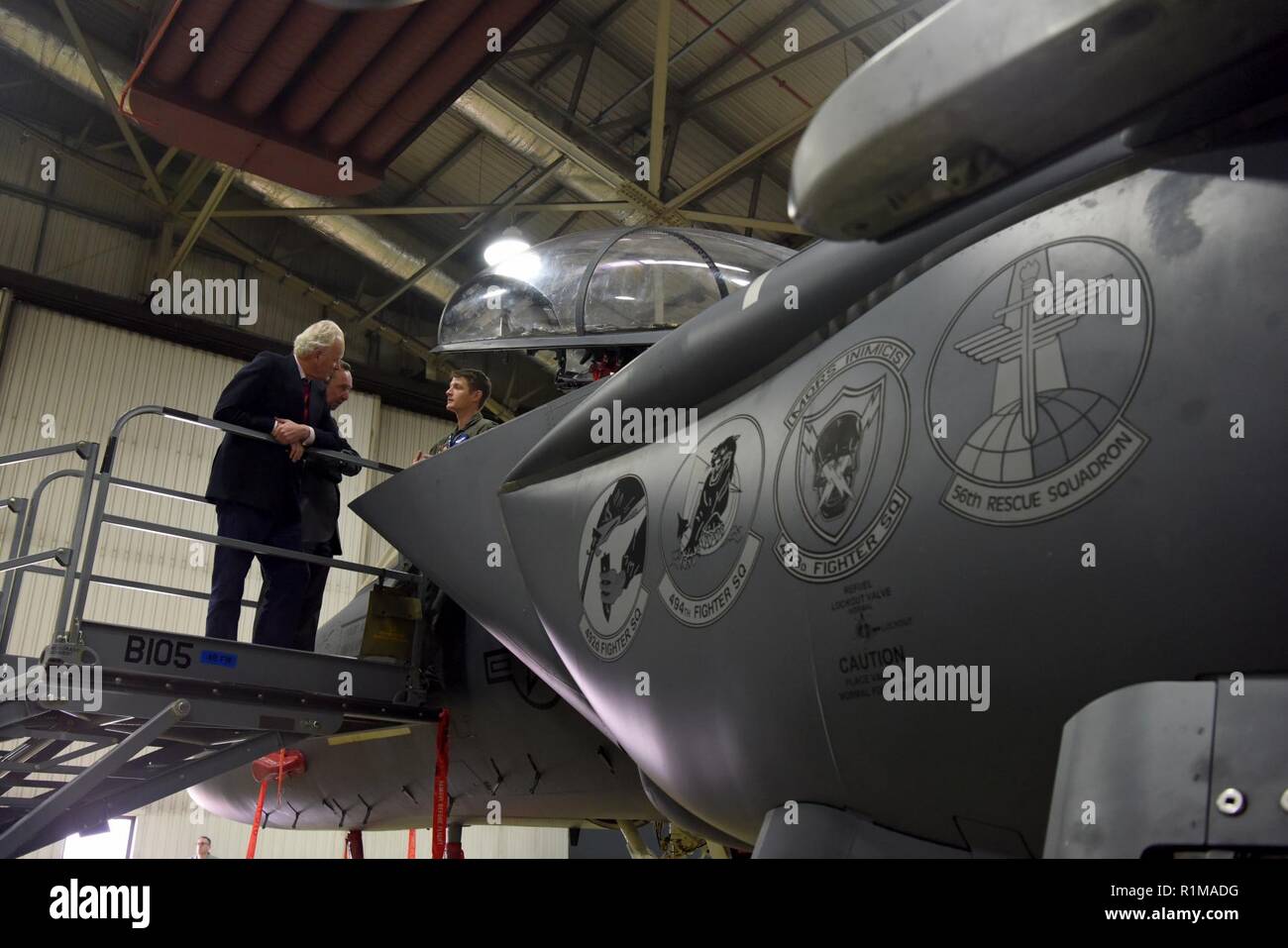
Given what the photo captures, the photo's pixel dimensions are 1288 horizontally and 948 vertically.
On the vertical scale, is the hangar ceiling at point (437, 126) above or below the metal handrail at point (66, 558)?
above

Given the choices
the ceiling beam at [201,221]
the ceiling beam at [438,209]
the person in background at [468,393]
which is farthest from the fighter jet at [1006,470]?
the ceiling beam at [201,221]

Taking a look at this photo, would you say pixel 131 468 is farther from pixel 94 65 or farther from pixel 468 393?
pixel 468 393

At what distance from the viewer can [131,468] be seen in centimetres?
1808

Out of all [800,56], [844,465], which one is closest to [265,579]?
[844,465]

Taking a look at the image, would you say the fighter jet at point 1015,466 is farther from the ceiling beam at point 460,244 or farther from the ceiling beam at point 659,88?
the ceiling beam at point 460,244

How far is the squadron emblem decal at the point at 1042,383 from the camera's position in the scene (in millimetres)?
2189

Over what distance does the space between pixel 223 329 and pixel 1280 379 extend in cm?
1992

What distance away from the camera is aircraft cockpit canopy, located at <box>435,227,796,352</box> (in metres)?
4.73

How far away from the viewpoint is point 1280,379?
1960 millimetres

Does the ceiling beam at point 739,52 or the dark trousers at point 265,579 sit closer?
the dark trousers at point 265,579

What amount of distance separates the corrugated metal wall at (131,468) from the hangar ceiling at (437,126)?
1.55 meters

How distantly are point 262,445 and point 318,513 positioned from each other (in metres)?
0.59
